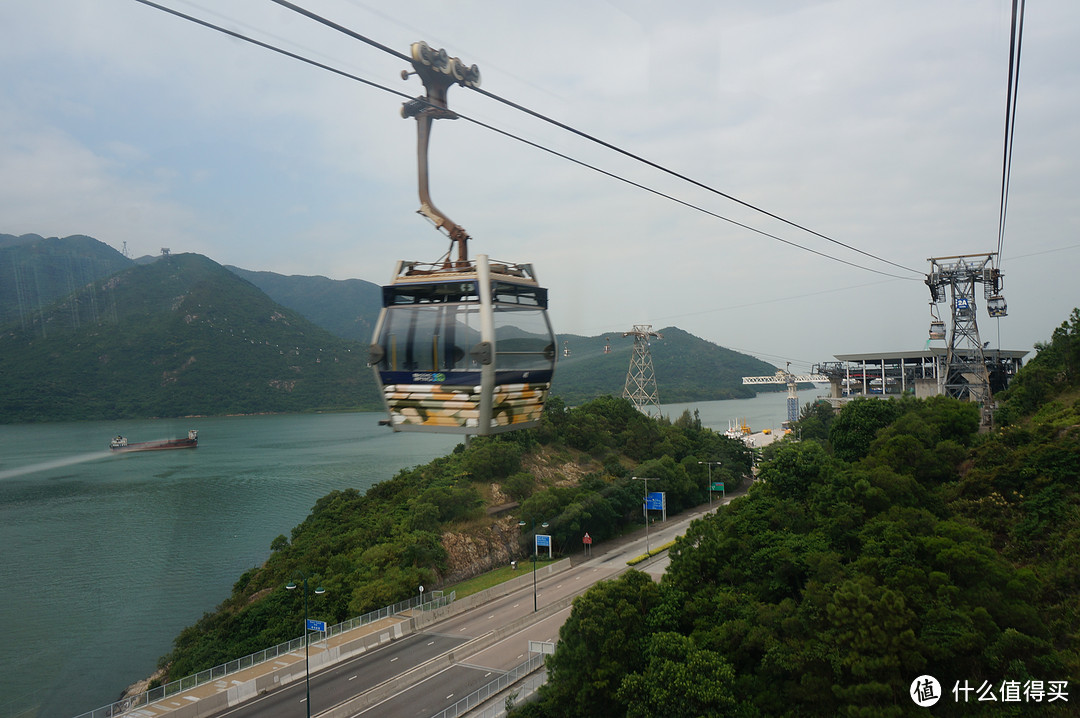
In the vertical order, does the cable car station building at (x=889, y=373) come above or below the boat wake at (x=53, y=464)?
above

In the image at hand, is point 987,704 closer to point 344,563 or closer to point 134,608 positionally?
point 344,563

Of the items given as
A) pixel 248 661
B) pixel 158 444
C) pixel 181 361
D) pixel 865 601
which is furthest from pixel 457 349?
pixel 181 361

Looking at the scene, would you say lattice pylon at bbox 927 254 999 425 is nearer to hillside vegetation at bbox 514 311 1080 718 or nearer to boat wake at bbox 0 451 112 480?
hillside vegetation at bbox 514 311 1080 718

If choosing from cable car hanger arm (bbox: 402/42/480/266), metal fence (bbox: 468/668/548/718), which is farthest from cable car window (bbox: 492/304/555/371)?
metal fence (bbox: 468/668/548/718)

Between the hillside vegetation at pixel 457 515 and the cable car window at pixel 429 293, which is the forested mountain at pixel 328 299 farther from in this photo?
the cable car window at pixel 429 293

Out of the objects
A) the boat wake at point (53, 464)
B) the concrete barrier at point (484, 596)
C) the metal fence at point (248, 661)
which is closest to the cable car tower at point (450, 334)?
the metal fence at point (248, 661)

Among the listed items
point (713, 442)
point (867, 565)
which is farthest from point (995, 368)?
point (867, 565)
